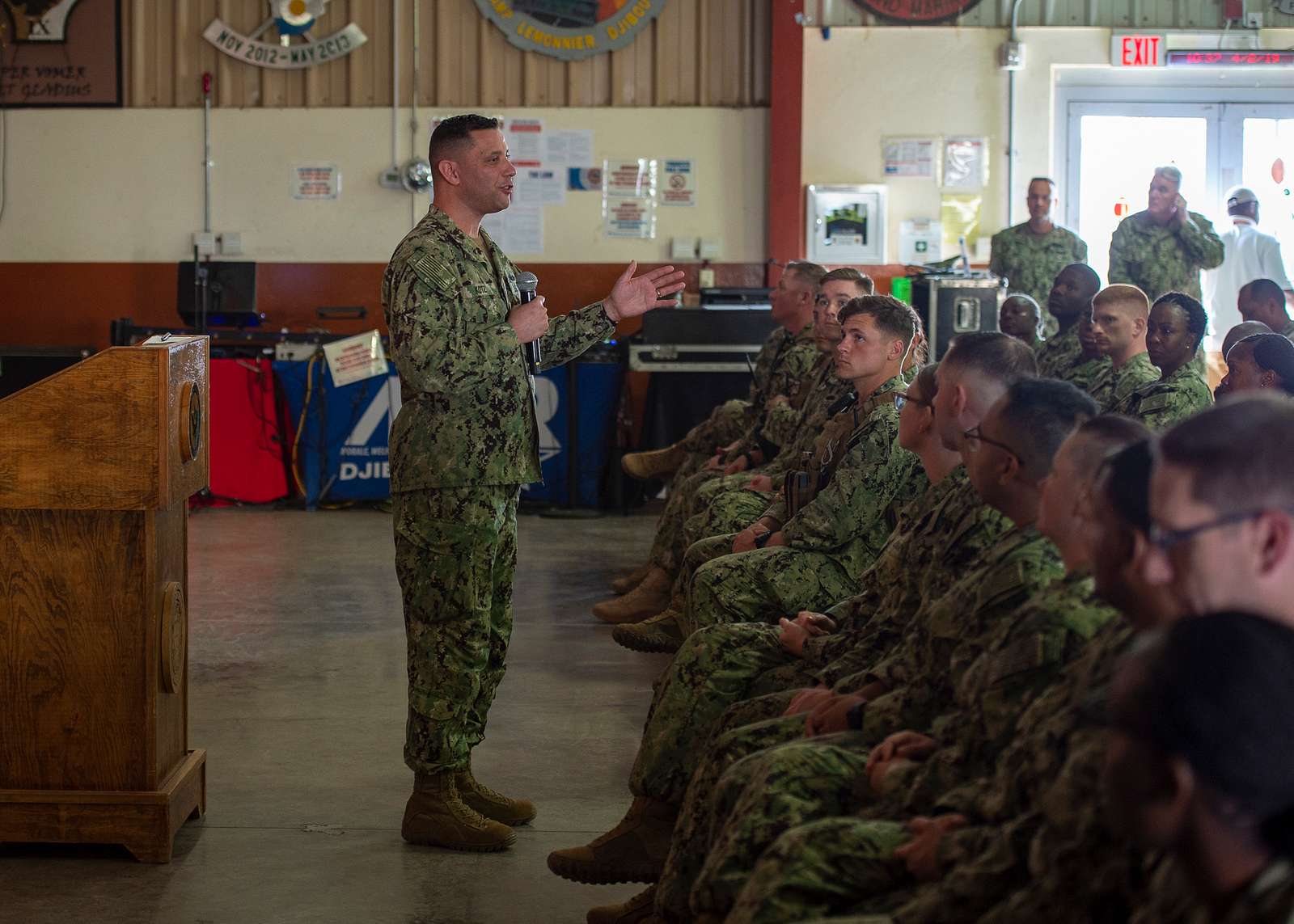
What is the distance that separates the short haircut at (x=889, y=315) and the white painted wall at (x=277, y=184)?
204 inches

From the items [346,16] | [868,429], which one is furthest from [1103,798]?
[346,16]

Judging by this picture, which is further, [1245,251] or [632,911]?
[1245,251]

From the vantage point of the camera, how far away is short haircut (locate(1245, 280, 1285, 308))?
6.05 metres

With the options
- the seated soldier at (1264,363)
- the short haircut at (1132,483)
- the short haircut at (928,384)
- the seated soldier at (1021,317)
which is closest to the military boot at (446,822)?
the short haircut at (928,384)

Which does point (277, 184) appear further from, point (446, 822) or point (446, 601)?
point (446, 822)

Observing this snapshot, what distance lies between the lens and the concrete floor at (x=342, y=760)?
307 centimetres

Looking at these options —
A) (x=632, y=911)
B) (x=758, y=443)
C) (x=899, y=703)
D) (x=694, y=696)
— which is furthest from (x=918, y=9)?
(x=632, y=911)

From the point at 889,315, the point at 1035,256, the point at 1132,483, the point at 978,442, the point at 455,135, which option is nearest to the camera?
the point at 1132,483

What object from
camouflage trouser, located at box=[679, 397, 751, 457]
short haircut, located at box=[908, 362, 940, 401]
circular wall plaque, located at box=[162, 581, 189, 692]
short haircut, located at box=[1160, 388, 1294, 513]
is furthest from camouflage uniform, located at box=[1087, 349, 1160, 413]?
short haircut, located at box=[1160, 388, 1294, 513]

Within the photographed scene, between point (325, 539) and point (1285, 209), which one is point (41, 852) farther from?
point (1285, 209)

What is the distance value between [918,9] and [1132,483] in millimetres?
7876

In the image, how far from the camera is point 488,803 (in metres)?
3.51

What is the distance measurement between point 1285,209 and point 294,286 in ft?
20.4

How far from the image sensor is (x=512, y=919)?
2.99m
